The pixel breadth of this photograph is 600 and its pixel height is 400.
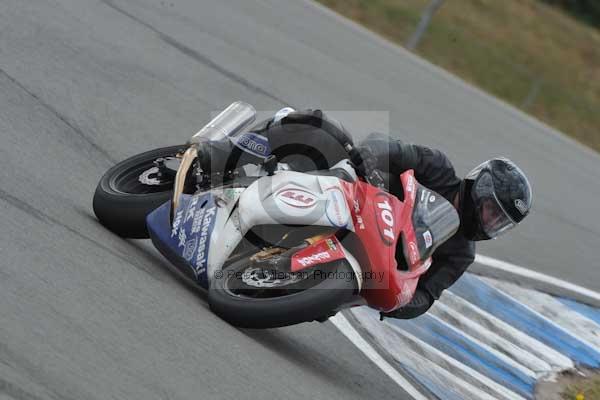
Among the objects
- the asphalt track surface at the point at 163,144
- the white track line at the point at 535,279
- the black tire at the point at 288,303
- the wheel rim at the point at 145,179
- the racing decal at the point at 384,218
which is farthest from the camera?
the white track line at the point at 535,279

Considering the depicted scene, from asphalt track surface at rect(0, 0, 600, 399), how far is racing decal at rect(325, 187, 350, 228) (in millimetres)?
735

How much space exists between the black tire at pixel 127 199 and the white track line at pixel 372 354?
1.41 metres

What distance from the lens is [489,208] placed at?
577cm

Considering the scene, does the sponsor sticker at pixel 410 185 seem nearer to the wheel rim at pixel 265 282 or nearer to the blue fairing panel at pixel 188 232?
the wheel rim at pixel 265 282

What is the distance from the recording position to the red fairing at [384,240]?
213 inches

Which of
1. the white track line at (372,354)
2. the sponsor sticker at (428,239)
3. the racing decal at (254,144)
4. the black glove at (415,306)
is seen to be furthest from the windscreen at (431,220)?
the white track line at (372,354)

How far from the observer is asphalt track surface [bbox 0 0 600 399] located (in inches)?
175

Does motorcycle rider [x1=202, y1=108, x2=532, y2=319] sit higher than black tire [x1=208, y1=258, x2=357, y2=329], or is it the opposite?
motorcycle rider [x1=202, y1=108, x2=532, y2=319]

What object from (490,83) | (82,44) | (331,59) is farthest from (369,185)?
(490,83)

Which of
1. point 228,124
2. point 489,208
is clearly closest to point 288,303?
point 489,208

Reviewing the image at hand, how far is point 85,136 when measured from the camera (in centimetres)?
786

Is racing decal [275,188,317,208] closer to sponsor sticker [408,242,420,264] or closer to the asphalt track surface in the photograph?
sponsor sticker [408,242,420,264]

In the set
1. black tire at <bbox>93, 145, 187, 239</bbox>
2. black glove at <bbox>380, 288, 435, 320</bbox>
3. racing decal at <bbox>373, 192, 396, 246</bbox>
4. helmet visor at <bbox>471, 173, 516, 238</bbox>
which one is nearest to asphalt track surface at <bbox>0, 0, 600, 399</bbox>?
black tire at <bbox>93, 145, 187, 239</bbox>

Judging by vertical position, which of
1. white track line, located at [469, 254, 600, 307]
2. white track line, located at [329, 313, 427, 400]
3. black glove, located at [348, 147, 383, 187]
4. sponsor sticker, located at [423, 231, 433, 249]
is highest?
black glove, located at [348, 147, 383, 187]
